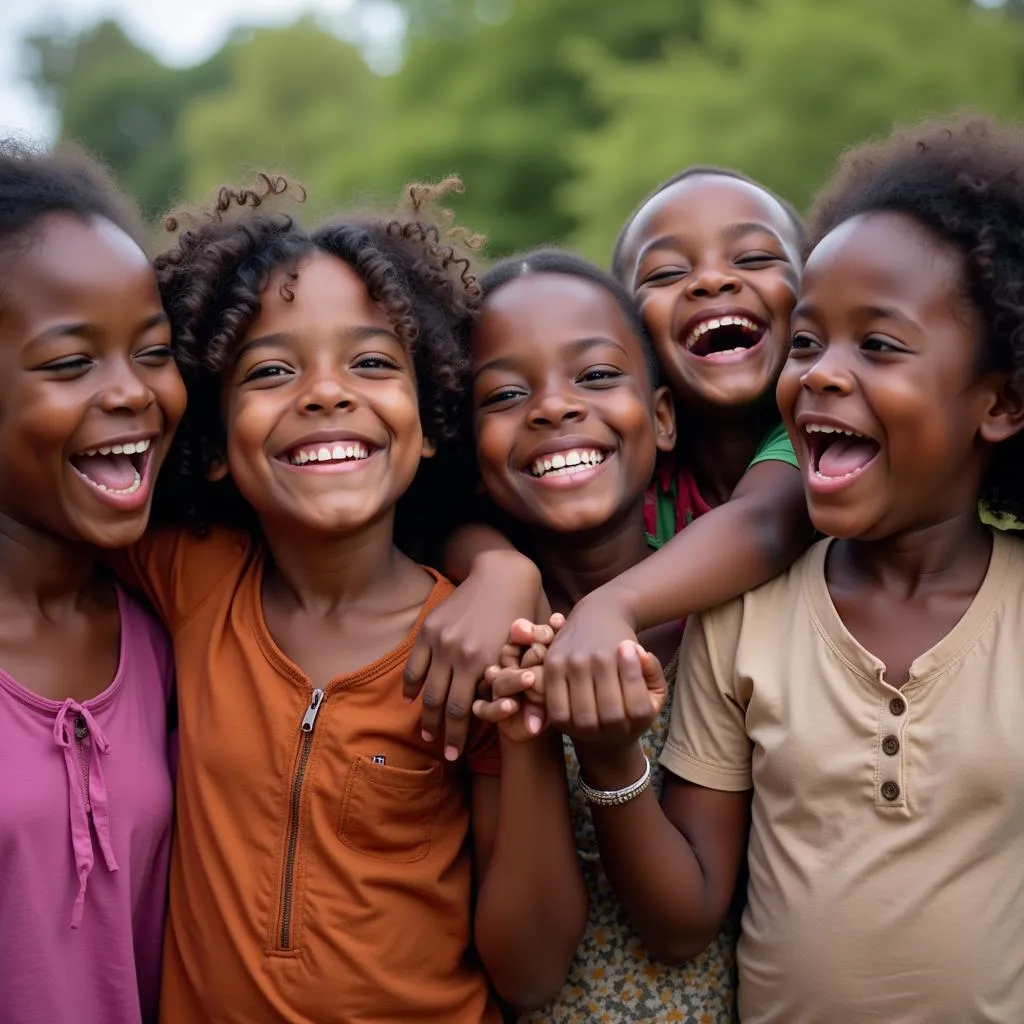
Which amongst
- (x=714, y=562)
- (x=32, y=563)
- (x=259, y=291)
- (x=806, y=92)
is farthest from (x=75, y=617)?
(x=806, y=92)

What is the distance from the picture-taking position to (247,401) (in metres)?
2.59

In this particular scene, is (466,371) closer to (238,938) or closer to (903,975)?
(238,938)

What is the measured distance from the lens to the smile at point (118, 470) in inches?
97.0

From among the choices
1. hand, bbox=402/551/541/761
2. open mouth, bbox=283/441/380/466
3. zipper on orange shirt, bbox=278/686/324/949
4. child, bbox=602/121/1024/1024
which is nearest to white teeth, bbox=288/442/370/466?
open mouth, bbox=283/441/380/466

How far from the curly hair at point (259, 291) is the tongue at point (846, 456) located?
824 mm

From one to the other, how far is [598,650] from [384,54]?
33.9 m

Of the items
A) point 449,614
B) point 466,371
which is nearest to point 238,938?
point 449,614

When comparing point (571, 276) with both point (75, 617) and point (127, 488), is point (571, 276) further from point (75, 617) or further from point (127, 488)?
point (75, 617)

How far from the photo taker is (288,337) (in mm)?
2600

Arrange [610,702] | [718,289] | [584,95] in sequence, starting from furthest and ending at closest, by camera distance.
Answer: [584,95] < [718,289] < [610,702]

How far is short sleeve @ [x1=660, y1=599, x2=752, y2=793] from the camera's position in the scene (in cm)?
249

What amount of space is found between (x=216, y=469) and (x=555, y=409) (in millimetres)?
725

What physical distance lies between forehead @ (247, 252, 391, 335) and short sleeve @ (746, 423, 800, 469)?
2.87ft

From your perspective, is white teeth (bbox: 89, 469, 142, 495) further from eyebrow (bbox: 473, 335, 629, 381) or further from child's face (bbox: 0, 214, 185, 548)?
eyebrow (bbox: 473, 335, 629, 381)
